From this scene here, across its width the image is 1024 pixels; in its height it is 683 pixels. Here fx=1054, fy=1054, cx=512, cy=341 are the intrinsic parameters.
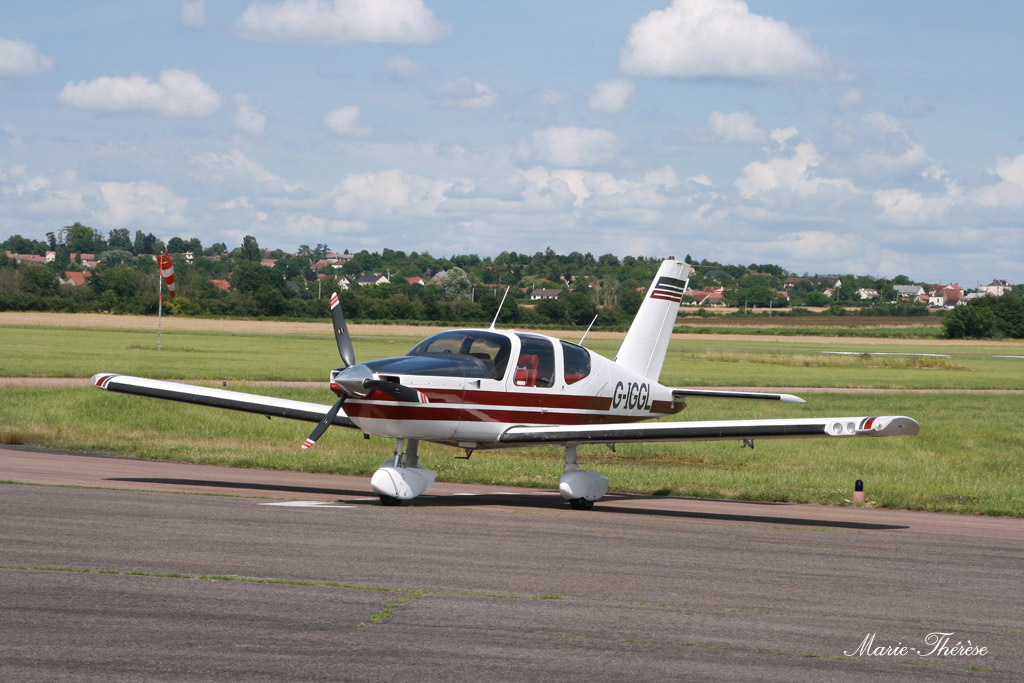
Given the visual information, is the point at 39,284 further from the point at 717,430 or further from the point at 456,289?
the point at 717,430

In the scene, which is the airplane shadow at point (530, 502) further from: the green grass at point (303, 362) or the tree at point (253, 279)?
the tree at point (253, 279)

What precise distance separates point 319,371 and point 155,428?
26240 mm

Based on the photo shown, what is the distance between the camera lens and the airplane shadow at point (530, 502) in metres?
14.6

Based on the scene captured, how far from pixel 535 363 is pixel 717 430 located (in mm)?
3029

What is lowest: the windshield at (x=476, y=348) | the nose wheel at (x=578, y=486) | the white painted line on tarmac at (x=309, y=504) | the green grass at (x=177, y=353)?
the green grass at (x=177, y=353)

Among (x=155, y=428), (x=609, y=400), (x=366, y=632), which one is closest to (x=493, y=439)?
(x=609, y=400)

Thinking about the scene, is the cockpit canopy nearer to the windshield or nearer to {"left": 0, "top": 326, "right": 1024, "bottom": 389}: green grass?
the windshield

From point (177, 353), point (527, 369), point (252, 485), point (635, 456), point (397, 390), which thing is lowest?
point (177, 353)

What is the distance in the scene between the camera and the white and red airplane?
13.6 meters

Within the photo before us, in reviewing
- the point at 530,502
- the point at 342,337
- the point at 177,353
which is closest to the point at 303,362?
the point at 177,353

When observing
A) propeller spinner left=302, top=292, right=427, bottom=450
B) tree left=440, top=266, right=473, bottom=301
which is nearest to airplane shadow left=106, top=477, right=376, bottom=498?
propeller spinner left=302, top=292, right=427, bottom=450

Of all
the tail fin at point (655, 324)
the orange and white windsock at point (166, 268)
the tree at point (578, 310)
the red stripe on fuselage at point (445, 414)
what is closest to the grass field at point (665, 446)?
the tail fin at point (655, 324)

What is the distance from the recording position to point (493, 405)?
1480 cm

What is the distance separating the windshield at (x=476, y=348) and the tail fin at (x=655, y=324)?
3.91 m
